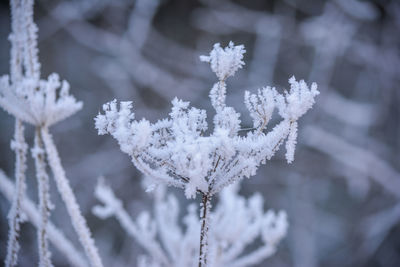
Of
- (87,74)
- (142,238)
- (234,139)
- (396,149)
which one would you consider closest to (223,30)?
(87,74)

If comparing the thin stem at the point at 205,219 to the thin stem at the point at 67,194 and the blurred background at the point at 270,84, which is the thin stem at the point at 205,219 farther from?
the blurred background at the point at 270,84

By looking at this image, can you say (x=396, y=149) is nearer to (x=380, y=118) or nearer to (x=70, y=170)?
(x=380, y=118)

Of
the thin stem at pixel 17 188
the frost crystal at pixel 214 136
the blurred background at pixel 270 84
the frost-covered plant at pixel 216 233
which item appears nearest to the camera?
the frost crystal at pixel 214 136

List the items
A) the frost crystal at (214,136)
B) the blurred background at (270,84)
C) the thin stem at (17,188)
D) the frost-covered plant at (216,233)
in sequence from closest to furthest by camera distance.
→ the frost crystal at (214,136), the thin stem at (17,188), the frost-covered plant at (216,233), the blurred background at (270,84)

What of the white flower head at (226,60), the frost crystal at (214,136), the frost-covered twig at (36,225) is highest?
the white flower head at (226,60)

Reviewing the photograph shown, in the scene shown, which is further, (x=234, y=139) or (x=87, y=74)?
(x=87, y=74)

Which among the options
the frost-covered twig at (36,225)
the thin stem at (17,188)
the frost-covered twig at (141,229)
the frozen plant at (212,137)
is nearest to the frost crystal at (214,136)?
the frozen plant at (212,137)

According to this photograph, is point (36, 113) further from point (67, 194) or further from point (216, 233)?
point (216, 233)

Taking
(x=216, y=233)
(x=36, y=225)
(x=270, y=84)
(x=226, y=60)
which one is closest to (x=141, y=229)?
(x=216, y=233)
